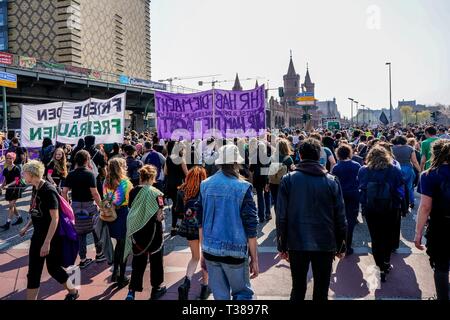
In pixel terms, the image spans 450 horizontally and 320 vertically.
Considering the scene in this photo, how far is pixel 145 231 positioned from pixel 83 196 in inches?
64.4

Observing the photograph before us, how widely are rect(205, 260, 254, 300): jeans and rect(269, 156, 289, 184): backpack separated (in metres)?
4.58

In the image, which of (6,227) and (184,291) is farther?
(6,227)

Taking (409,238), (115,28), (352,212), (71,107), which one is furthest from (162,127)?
(115,28)

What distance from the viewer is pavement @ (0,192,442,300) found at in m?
4.82

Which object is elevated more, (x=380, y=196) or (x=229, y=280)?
(x=380, y=196)

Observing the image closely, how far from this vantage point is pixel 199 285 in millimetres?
5180

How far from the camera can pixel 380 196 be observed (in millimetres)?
5195

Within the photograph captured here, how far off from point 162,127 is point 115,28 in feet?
207

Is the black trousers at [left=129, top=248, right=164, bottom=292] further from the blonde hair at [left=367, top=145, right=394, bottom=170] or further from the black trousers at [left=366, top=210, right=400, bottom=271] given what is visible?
the blonde hair at [left=367, top=145, right=394, bottom=170]

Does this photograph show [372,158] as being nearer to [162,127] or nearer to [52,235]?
[52,235]

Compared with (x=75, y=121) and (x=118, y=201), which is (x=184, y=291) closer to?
(x=118, y=201)

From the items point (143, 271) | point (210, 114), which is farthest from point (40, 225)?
point (210, 114)

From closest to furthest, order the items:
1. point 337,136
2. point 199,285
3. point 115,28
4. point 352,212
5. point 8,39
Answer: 1. point 199,285
2. point 352,212
3. point 337,136
4. point 8,39
5. point 115,28

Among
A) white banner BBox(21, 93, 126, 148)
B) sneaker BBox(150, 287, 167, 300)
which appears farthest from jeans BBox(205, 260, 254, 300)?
white banner BBox(21, 93, 126, 148)
